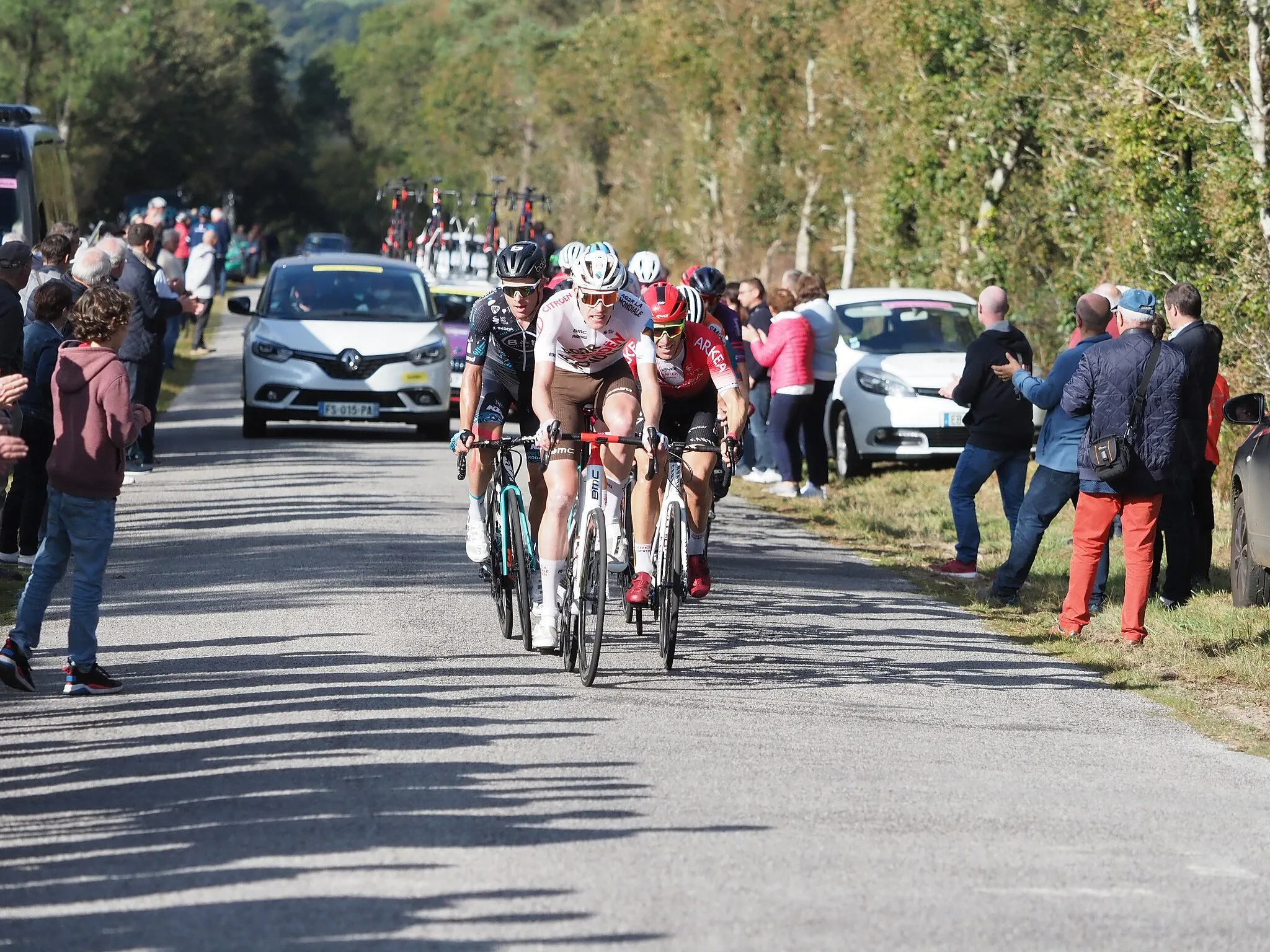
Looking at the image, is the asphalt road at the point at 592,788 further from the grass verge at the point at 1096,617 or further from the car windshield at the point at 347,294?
the car windshield at the point at 347,294

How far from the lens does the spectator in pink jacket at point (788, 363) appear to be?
59.5 ft

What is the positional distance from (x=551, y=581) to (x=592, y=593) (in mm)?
363

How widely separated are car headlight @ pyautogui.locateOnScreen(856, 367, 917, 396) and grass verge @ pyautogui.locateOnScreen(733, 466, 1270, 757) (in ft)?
2.85

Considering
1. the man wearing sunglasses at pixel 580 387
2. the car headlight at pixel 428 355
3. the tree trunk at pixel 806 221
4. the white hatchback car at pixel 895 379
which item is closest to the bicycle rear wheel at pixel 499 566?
the man wearing sunglasses at pixel 580 387

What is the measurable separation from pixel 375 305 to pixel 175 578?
33.4ft

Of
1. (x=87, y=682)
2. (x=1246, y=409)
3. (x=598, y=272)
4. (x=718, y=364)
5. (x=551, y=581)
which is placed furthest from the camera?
(x=1246, y=409)

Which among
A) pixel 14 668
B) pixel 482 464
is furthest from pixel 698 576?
pixel 14 668

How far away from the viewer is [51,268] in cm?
1353

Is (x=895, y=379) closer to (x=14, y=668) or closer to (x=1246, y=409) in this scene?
(x=1246, y=409)

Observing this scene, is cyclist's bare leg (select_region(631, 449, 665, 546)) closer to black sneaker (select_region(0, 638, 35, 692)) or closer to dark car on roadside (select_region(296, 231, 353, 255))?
black sneaker (select_region(0, 638, 35, 692))

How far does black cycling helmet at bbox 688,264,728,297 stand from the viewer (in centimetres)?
1182

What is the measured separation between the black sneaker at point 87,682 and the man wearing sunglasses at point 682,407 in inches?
103

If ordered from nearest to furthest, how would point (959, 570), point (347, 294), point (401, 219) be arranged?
point (959, 570) → point (347, 294) → point (401, 219)

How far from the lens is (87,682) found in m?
8.84
